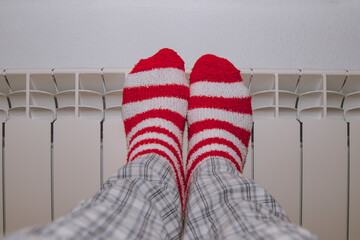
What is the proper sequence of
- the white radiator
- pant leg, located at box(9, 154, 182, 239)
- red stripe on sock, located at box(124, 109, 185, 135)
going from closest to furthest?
pant leg, located at box(9, 154, 182, 239), the white radiator, red stripe on sock, located at box(124, 109, 185, 135)

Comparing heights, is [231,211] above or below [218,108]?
below

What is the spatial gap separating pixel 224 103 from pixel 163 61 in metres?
0.20

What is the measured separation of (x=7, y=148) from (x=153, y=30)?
0.43 metres

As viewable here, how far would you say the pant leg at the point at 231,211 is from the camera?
11.1 inches

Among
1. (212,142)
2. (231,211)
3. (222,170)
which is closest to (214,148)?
(212,142)

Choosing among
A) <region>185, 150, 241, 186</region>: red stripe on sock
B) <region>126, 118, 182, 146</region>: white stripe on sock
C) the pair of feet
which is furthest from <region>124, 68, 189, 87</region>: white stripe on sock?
<region>185, 150, 241, 186</region>: red stripe on sock

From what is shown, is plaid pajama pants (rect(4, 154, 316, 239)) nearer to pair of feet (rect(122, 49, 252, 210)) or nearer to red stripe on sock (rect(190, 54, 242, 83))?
pair of feet (rect(122, 49, 252, 210))

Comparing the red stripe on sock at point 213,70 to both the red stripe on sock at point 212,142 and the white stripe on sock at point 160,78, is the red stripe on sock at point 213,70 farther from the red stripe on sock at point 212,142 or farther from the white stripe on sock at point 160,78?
the red stripe on sock at point 212,142

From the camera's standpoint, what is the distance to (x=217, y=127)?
→ 2.02 feet

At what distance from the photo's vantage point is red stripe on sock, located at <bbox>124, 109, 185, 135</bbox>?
605 millimetres

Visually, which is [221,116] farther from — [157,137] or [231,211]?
[231,211]

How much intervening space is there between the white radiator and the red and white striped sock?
0.10 m

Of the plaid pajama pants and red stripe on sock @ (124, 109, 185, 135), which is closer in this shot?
the plaid pajama pants

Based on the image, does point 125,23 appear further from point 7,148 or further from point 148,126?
point 7,148
